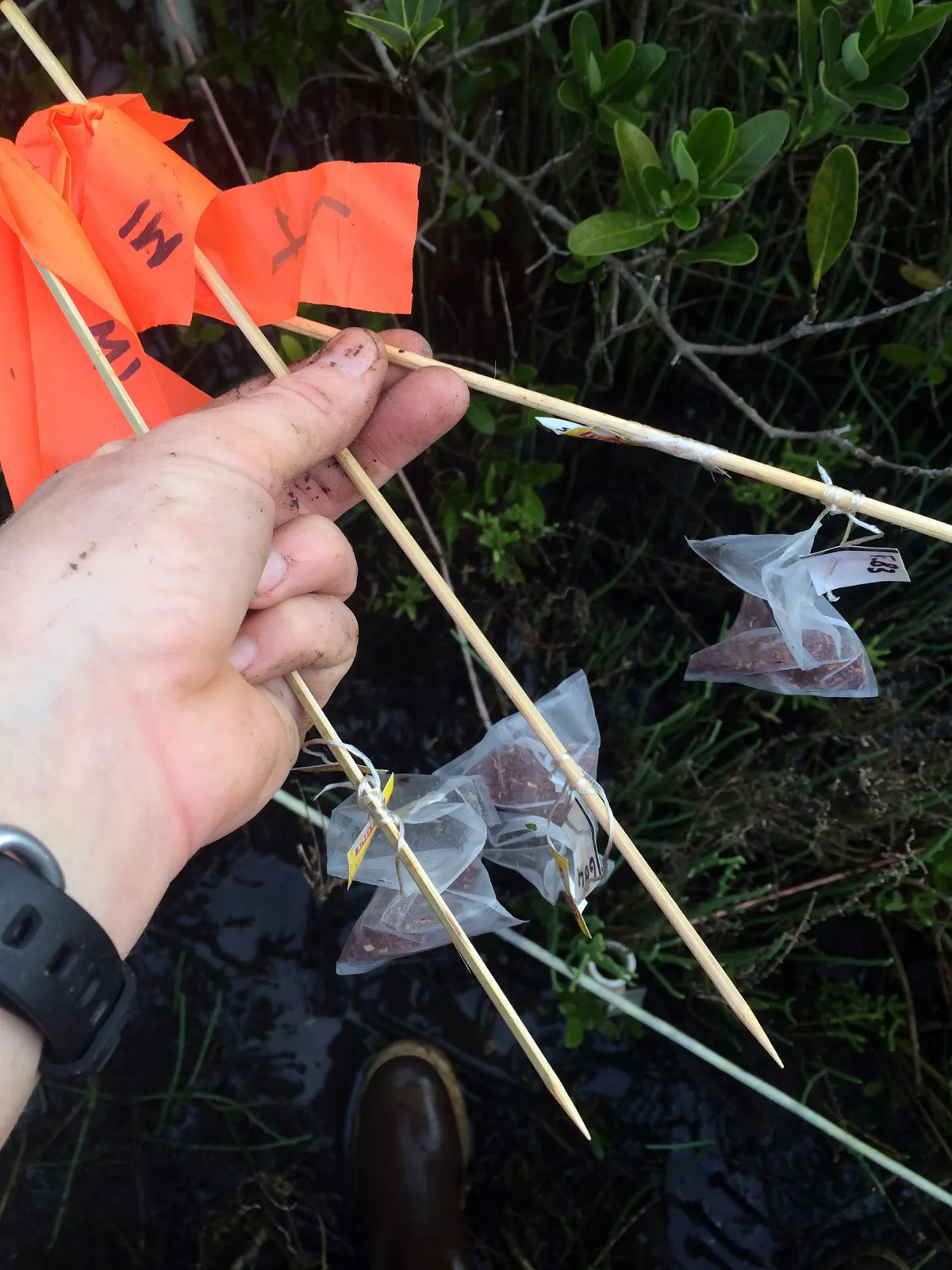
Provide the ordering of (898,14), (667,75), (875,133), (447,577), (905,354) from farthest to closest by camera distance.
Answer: (447,577)
(905,354)
(667,75)
(875,133)
(898,14)

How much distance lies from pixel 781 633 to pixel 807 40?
2.07 ft

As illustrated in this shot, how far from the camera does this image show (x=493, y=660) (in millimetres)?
735

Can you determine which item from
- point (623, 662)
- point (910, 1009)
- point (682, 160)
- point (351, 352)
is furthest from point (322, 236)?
point (910, 1009)

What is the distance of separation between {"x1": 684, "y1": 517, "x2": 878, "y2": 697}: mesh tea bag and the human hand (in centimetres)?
38

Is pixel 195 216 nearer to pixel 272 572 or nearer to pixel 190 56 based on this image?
pixel 272 572

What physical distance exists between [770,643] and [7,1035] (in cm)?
81

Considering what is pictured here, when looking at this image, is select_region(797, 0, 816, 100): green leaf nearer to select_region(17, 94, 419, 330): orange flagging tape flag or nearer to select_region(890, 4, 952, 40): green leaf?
select_region(890, 4, 952, 40): green leaf

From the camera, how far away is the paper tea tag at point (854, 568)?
737mm

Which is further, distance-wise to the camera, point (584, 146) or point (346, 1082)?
point (346, 1082)

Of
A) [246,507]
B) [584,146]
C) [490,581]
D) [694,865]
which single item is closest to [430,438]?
[246,507]

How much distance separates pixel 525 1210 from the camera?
1.43 meters

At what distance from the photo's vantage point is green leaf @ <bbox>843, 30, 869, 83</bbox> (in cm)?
79

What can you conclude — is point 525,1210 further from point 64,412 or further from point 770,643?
point 64,412

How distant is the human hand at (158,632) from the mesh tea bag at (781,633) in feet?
1.23
